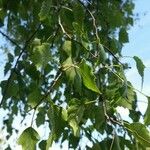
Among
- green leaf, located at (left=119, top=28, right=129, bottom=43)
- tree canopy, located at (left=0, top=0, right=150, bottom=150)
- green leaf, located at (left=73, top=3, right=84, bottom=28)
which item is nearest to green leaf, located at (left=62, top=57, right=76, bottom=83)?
tree canopy, located at (left=0, top=0, right=150, bottom=150)

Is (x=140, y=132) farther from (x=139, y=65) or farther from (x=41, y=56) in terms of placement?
(x=41, y=56)

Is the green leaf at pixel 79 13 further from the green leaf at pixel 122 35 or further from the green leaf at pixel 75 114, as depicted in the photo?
the green leaf at pixel 122 35

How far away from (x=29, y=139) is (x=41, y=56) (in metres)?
0.24

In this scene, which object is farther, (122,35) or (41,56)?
(122,35)

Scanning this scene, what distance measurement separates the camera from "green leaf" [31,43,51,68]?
1362 millimetres

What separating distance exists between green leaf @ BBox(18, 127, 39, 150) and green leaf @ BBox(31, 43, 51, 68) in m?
0.19

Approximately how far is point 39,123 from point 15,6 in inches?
15.4

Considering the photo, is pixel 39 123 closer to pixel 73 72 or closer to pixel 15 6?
pixel 15 6

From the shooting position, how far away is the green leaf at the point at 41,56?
136 centimetres

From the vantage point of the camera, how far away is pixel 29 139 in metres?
1.22

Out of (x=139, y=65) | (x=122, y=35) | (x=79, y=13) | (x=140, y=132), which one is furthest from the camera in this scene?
(x=122, y=35)

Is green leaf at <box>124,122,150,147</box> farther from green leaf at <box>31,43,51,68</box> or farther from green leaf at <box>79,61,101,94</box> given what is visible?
green leaf at <box>31,43,51,68</box>

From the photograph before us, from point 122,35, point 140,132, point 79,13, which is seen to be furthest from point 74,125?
point 122,35

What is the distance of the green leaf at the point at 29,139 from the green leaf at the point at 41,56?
0.63ft
